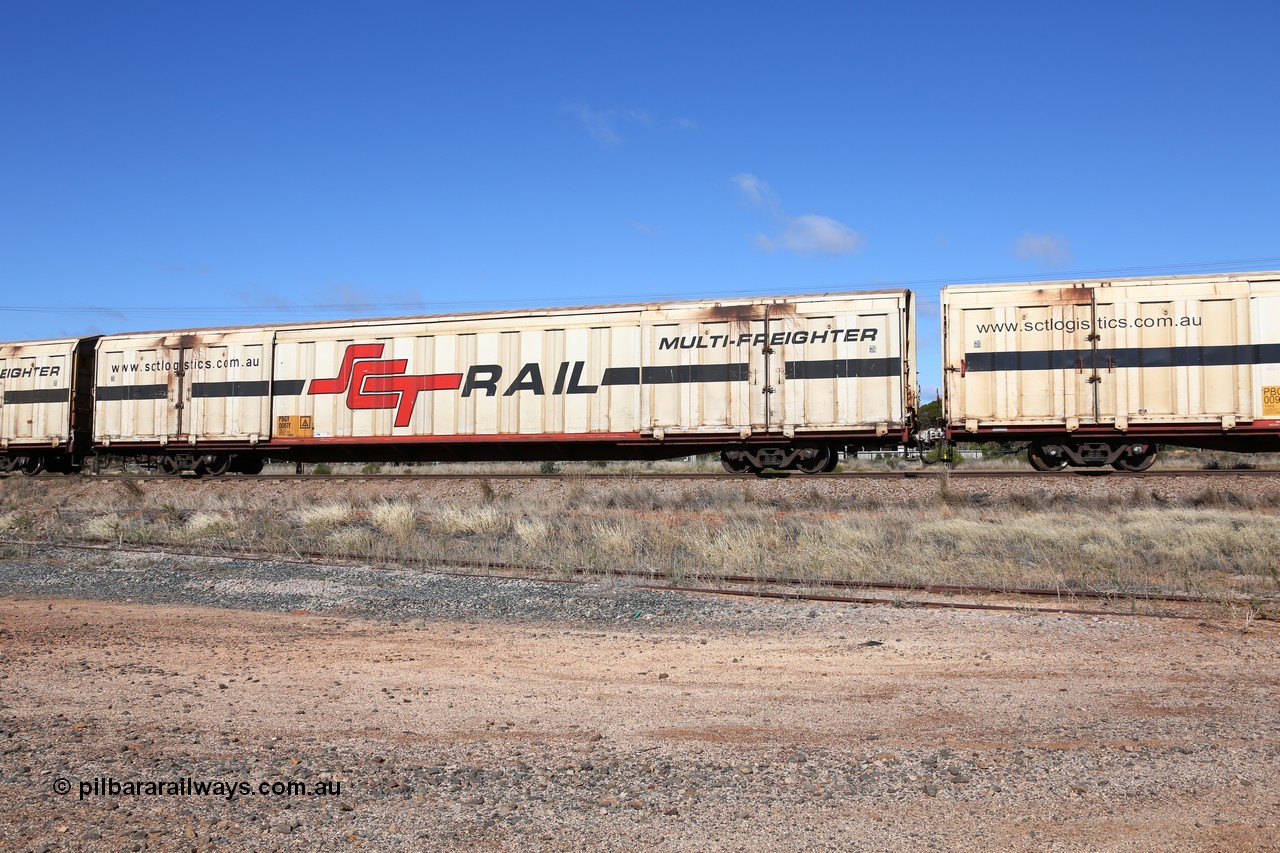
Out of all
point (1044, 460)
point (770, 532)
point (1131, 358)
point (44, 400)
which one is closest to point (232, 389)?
point (44, 400)

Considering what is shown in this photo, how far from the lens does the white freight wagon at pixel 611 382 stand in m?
17.8

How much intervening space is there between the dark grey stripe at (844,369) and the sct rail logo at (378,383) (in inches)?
289

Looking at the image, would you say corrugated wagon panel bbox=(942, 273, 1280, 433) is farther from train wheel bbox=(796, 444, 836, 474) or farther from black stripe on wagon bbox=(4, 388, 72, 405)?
black stripe on wagon bbox=(4, 388, 72, 405)

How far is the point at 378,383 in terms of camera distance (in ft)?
67.1

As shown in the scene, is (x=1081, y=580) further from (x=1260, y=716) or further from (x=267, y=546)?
(x=267, y=546)

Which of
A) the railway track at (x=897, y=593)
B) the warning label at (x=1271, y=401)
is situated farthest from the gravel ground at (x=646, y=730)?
the warning label at (x=1271, y=401)

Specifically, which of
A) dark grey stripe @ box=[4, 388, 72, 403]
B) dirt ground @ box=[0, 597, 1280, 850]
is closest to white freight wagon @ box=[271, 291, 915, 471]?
dark grey stripe @ box=[4, 388, 72, 403]

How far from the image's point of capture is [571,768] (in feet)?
13.9

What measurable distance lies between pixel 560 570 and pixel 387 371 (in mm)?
11379

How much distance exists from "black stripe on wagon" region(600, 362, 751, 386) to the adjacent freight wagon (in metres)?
0.03

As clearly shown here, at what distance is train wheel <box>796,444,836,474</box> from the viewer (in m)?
18.4

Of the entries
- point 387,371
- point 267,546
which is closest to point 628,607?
point 267,546

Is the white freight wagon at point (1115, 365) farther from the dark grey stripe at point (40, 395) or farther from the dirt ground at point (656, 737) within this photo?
the dark grey stripe at point (40, 395)

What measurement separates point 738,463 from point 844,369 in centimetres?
304
